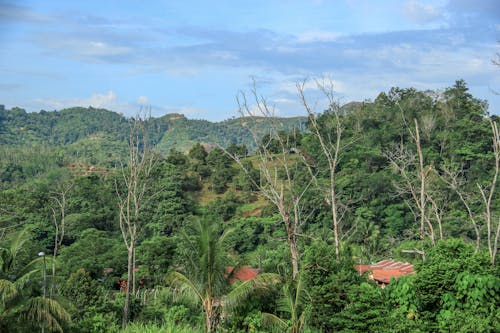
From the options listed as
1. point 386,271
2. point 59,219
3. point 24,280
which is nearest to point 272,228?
point 59,219

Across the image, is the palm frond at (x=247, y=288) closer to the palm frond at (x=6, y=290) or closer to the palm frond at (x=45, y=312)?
the palm frond at (x=45, y=312)

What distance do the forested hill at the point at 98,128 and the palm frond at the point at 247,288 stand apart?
91.6 metres

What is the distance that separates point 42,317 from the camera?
1003 centimetres

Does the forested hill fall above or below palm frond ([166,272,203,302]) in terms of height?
above

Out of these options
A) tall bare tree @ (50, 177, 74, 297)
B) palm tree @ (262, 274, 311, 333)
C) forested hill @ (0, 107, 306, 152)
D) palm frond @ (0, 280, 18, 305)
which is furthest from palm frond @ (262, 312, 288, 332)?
forested hill @ (0, 107, 306, 152)

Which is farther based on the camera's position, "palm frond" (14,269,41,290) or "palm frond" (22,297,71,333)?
"palm frond" (14,269,41,290)

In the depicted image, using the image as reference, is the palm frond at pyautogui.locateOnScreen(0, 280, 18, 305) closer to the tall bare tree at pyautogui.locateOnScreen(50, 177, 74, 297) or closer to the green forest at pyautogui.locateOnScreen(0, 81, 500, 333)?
the green forest at pyautogui.locateOnScreen(0, 81, 500, 333)

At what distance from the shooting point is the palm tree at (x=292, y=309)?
35.0 ft

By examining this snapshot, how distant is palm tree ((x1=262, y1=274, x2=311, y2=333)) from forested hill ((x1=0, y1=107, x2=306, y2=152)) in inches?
3617

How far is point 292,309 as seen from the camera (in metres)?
10.7

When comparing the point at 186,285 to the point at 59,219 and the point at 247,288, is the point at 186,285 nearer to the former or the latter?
the point at 247,288

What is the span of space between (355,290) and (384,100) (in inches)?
1777

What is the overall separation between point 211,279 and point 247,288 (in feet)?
2.35

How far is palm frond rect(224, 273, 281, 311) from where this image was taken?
429 inches
